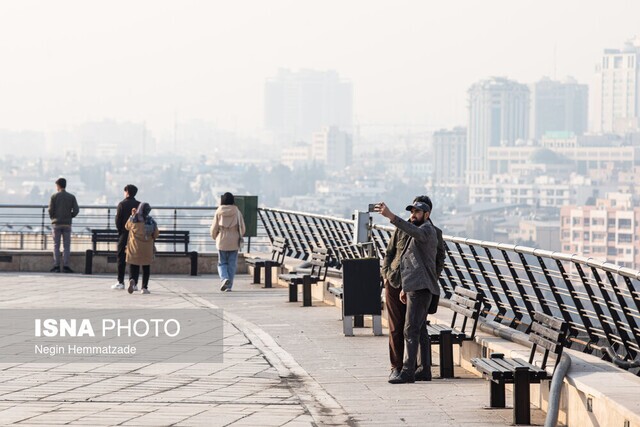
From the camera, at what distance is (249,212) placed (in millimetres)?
26094

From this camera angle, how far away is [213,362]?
39.0 ft

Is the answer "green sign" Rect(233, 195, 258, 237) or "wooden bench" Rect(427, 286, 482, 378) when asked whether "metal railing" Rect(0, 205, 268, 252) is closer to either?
"green sign" Rect(233, 195, 258, 237)

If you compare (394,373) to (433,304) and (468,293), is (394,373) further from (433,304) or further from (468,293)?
(468,293)

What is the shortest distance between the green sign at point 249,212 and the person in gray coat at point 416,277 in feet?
49.6

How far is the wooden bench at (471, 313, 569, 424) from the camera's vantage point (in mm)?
8984

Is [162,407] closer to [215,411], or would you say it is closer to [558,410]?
[215,411]

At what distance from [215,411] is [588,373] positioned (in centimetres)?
235

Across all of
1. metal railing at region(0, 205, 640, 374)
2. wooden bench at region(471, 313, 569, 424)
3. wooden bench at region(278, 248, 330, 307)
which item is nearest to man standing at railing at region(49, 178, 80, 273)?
wooden bench at region(278, 248, 330, 307)

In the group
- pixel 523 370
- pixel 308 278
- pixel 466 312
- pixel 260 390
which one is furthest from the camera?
pixel 308 278

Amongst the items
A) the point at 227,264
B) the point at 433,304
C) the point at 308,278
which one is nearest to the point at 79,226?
the point at 227,264

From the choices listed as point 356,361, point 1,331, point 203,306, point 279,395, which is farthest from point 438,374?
point 203,306

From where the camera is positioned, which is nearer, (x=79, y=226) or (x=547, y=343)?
(x=547, y=343)

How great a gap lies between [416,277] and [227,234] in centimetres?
1005

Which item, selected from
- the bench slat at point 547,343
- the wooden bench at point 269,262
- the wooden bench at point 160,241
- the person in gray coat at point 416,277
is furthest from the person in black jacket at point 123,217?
the bench slat at point 547,343
